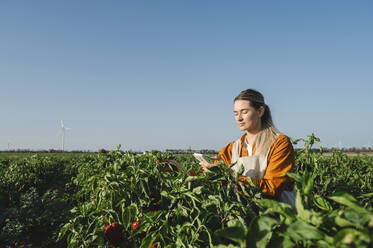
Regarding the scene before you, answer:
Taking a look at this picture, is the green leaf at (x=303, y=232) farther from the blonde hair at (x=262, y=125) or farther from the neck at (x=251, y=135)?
the neck at (x=251, y=135)

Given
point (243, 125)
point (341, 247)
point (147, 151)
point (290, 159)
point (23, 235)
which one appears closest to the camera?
point (341, 247)

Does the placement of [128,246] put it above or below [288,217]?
below

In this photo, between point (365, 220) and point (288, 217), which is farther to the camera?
point (288, 217)

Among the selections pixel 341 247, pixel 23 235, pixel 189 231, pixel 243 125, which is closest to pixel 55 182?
pixel 23 235

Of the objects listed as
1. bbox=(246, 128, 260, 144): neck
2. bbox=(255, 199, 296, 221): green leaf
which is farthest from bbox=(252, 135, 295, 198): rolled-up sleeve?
bbox=(255, 199, 296, 221): green leaf

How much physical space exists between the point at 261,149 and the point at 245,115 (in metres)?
0.34

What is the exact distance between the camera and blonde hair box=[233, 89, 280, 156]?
7.08ft

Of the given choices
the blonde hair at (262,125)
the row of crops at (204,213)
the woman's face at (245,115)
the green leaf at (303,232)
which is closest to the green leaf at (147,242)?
the row of crops at (204,213)

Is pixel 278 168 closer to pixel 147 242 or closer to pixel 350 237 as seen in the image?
pixel 147 242

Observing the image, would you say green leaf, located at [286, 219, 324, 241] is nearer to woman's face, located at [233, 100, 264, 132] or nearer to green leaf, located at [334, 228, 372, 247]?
green leaf, located at [334, 228, 372, 247]

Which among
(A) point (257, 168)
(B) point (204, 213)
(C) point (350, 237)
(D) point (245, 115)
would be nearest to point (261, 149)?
(A) point (257, 168)

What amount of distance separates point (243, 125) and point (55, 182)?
8.51 m

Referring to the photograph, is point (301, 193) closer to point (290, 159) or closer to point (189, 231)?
point (189, 231)

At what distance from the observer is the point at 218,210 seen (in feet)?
3.34
